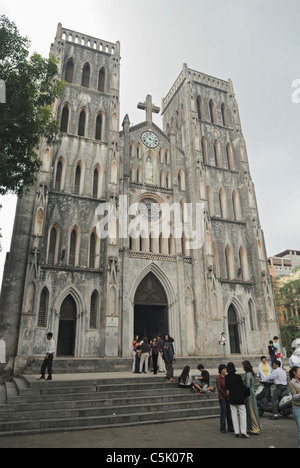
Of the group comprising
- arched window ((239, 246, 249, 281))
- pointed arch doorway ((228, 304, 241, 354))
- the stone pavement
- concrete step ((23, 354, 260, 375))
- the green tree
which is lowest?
the stone pavement

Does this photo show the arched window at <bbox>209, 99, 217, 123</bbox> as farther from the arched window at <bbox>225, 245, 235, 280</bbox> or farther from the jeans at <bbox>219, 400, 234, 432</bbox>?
the jeans at <bbox>219, 400, 234, 432</bbox>

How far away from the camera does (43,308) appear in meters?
16.7

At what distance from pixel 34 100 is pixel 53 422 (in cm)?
1046

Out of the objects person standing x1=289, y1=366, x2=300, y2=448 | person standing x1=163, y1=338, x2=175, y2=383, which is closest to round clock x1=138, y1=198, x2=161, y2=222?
person standing x1=163, y1=338, x2=175, y2=383

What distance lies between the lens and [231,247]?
877 inches

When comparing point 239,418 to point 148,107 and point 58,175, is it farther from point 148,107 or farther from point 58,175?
point 148,107

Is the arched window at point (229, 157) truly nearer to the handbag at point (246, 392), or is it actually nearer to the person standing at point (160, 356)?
the person standing at point (160, 356)

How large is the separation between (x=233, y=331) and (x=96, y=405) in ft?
47.3

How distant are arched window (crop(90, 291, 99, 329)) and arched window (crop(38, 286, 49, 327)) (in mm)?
2423

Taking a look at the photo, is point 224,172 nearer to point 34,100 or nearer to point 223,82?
point 223,82

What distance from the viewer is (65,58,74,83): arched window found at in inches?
912

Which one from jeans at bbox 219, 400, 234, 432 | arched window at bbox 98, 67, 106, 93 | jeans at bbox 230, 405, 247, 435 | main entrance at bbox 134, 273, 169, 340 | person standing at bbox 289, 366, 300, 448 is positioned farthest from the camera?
arched window at bbox 98, 67, 106, 93
